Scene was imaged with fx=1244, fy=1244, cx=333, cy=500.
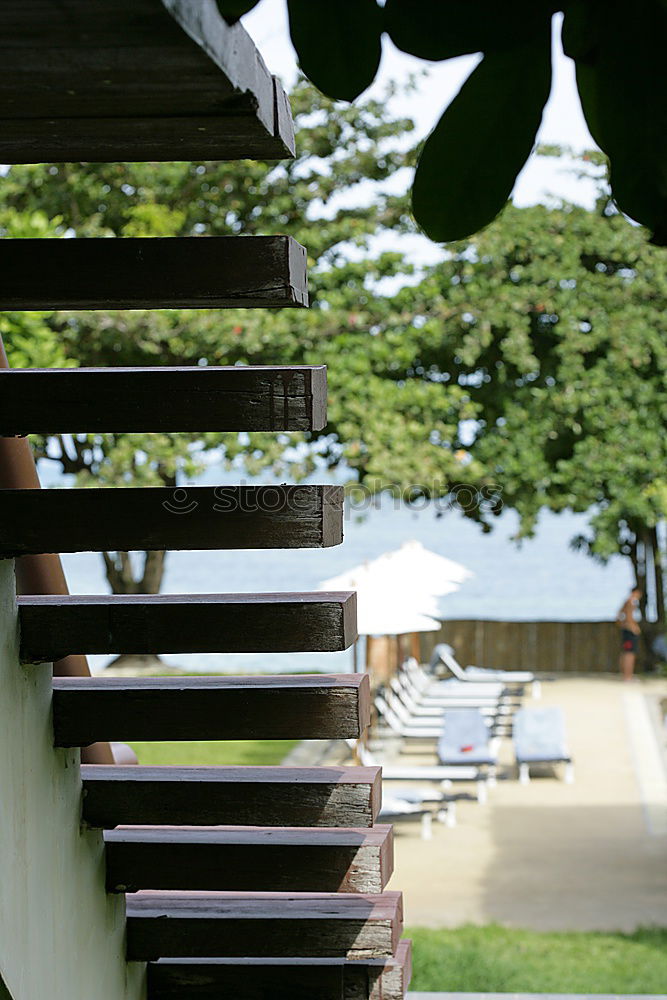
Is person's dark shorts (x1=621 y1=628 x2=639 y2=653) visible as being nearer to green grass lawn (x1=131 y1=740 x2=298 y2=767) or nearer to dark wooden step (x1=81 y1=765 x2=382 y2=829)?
green grass lawn (x1=131 y1=740 x2=298 y2=767)

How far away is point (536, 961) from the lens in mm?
7246

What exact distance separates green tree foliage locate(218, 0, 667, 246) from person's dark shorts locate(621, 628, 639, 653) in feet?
60.4

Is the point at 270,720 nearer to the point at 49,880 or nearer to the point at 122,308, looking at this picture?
the point at 49,880

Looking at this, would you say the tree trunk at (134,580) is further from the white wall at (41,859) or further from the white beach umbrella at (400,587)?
the white wall at (41,859)

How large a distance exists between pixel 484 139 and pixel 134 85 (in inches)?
13.0

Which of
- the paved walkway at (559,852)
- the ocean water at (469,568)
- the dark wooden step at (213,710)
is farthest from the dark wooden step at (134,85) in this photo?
the ocean water at (469,568)

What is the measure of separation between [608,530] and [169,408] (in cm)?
1707

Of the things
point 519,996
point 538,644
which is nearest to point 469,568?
point 538,644

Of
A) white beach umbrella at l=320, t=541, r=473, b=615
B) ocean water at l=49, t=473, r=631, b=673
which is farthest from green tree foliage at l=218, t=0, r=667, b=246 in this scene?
ocean water at l=49, t=473, r=631, b=673

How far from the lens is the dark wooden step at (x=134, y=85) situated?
2.42 ft

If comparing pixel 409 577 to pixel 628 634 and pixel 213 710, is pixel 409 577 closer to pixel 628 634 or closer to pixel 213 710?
pixel 628 634

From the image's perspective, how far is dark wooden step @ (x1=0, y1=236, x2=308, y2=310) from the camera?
1.54 m

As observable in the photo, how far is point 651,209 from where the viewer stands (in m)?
0.61

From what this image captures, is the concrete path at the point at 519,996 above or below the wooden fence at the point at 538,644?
above
